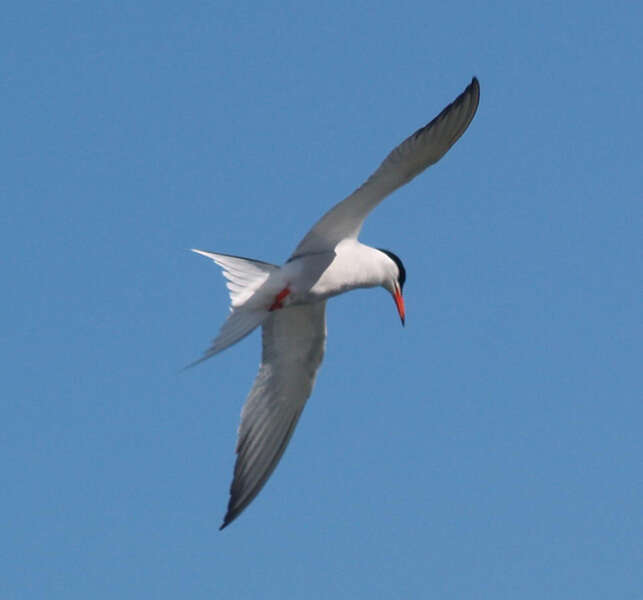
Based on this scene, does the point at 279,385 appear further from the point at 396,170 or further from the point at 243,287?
the point at 396,170

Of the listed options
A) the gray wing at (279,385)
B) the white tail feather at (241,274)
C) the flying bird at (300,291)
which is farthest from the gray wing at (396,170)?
the gray wing at (279,385)

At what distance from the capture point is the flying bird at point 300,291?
11.0 meters

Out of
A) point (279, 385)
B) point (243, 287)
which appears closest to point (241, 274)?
point (243, 287)

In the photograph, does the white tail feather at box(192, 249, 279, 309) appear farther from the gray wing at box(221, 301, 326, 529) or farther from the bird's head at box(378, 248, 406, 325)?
the bird's head at box(378, 248, 406, 325)

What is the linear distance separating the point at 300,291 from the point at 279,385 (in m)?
1.43

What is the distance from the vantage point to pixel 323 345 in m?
12.7

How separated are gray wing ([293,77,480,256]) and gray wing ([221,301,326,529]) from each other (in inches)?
36.0

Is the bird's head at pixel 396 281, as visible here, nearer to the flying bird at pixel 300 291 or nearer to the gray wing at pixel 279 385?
the flying bird at pixel 300 291

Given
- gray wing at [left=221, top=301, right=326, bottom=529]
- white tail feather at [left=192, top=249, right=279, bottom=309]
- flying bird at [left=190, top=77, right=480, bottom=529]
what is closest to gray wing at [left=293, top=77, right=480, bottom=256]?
flying bird at [left=190, top=77, right=480, bottom=529]

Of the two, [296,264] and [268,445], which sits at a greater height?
[296,264]

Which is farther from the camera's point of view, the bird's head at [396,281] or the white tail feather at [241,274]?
the bird's head at [396,281]

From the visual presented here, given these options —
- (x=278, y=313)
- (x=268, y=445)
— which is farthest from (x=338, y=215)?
(x=268, y=445)

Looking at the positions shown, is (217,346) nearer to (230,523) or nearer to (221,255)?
(221,255)

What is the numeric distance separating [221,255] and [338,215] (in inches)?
41.1
